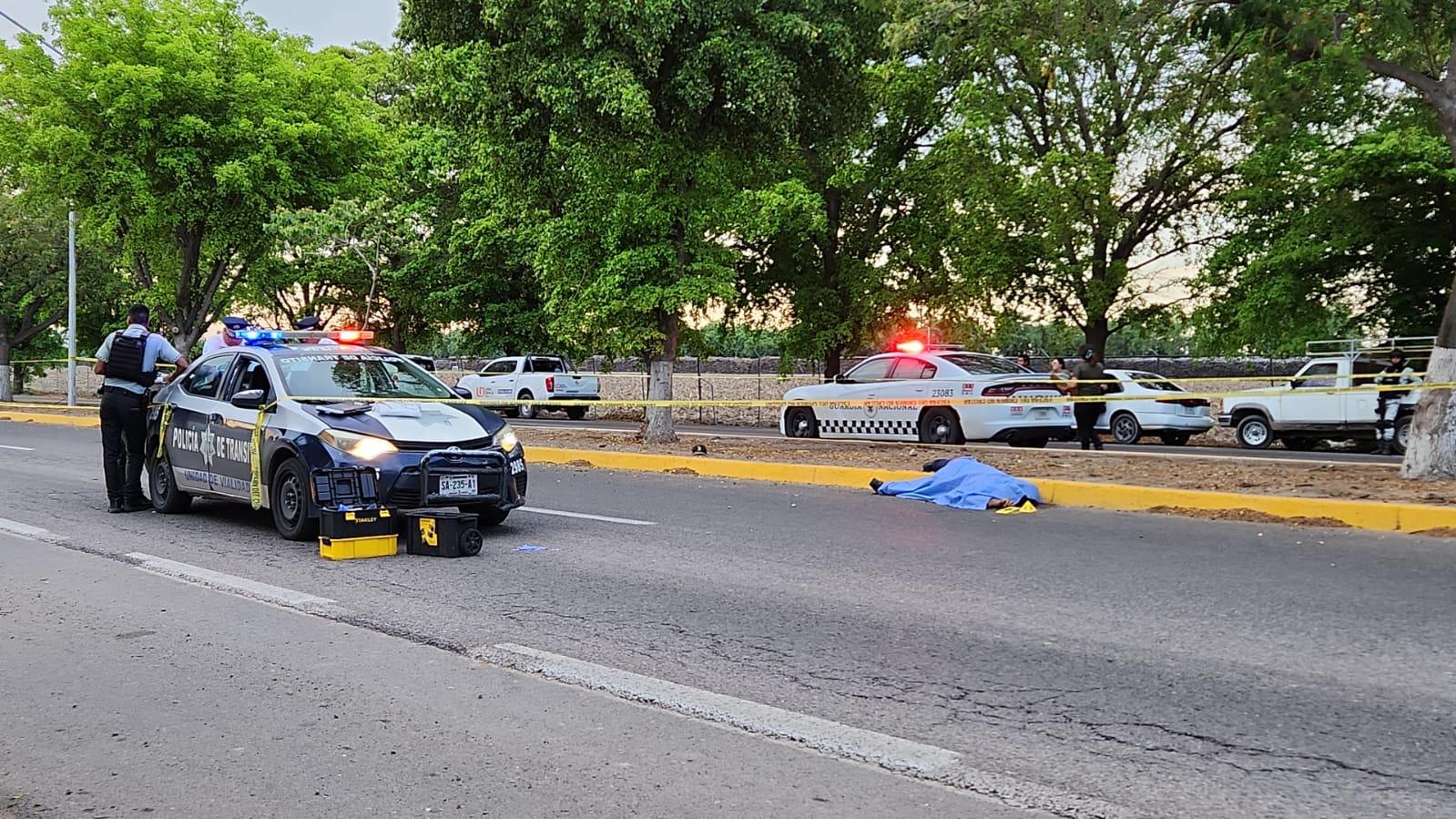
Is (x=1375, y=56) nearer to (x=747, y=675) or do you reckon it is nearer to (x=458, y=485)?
(x=458, y=485)

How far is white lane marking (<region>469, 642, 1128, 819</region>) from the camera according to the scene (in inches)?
140

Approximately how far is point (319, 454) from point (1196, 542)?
676cm

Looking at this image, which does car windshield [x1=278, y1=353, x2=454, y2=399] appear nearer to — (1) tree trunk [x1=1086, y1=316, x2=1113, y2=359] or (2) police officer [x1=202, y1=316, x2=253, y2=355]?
(2) police officer [x1=202, y1=316, x2=253, y2=355]

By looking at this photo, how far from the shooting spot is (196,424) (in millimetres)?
9609

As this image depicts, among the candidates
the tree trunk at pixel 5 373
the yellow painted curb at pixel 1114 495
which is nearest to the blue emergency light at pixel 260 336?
the yellow painted curb at pixel 1114 495

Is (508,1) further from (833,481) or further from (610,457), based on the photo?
(833,481)

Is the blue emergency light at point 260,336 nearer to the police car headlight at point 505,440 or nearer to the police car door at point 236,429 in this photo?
the police car door at point 236,429

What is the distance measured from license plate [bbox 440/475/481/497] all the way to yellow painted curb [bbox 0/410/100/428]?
64.3ft

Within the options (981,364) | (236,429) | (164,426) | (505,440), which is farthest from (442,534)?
(981,364)

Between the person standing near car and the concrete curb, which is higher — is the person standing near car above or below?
above

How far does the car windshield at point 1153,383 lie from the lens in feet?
70.9

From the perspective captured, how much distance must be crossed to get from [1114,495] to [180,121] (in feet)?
69.4

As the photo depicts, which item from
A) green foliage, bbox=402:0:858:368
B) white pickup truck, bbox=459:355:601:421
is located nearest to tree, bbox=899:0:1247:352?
green foliage, bbox=402:0:858:368

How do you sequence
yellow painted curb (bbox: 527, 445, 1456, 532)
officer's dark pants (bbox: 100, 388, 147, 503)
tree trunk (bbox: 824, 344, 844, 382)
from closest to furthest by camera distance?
yellow painted curb (bbox: 527, 445, 1456, 532) < officer's dark pants (bbox: 100, 388, 147, 503) < tree trunk (bbox: 824, 344, 844, 382)
